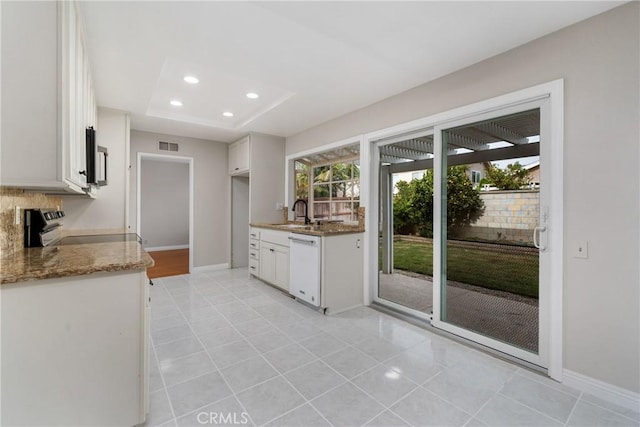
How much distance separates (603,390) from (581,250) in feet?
2.91

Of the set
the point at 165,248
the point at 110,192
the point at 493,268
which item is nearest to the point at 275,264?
the point at 110,192

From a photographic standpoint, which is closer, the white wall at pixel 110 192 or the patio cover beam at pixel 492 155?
the patio cover beam at pixel 492 155

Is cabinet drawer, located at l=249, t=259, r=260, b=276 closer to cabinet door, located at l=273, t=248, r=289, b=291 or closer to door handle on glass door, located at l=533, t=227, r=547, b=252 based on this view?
cabinet door, located at l=273, t=248, r=289, b=291

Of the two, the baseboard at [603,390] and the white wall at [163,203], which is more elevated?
the white wall at [163,203]

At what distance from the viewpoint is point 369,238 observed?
11.7 feet

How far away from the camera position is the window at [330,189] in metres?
4.04

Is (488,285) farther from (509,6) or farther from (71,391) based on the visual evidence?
(71,391)

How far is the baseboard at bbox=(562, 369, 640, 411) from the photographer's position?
1.73 metres

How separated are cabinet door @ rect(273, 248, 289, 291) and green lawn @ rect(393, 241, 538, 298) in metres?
1.76
